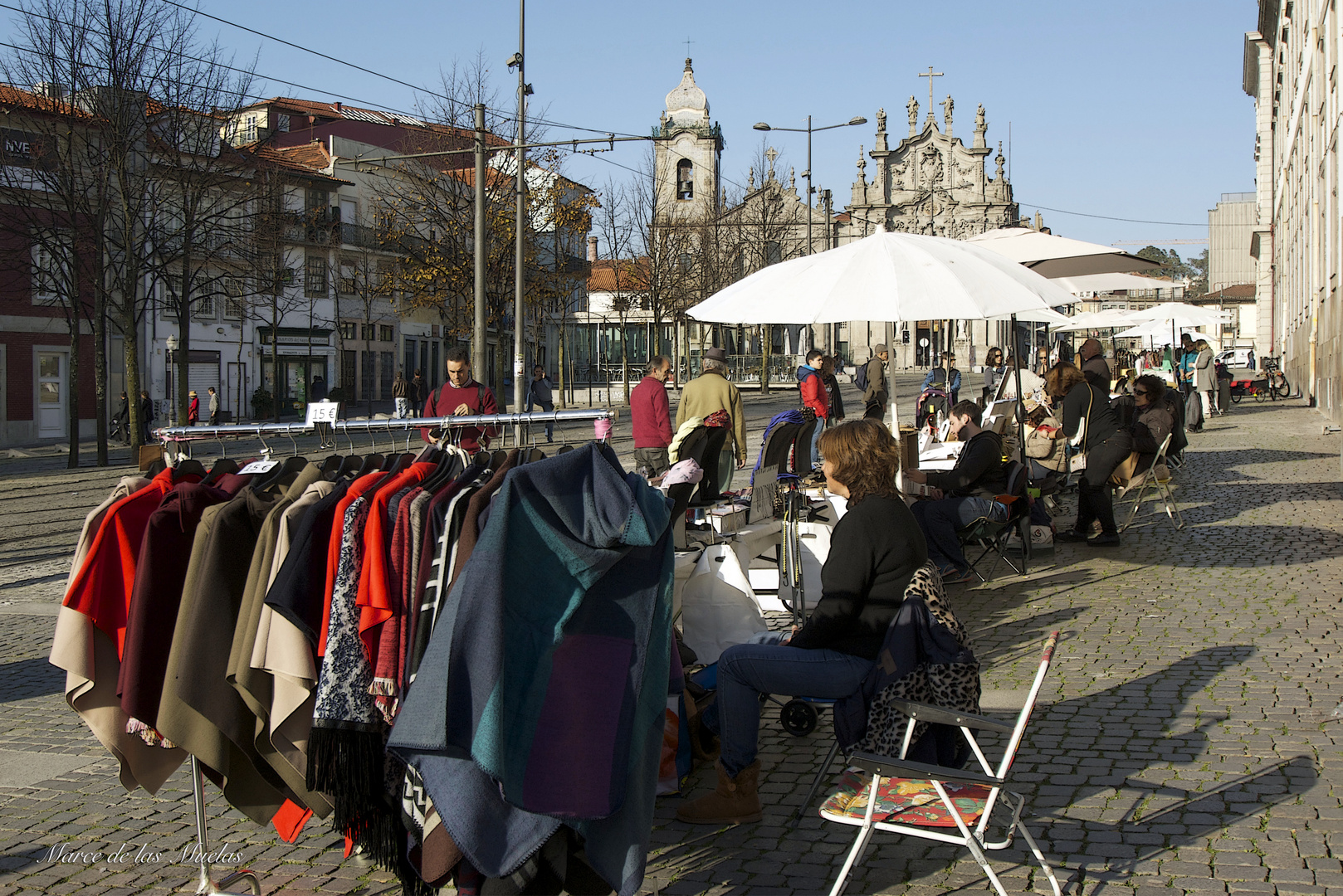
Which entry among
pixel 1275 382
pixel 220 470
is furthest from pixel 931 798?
pixel 1275 382

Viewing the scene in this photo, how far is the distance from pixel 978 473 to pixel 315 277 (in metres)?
45.4

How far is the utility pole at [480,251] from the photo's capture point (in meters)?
20.9

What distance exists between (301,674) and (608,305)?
56.9 m

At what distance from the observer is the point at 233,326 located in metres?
45.7

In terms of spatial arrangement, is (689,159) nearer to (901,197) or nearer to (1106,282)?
(901,197)

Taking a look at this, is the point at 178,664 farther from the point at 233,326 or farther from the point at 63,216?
the point at 233,326

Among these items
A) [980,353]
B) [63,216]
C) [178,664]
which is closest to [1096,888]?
[178,664]

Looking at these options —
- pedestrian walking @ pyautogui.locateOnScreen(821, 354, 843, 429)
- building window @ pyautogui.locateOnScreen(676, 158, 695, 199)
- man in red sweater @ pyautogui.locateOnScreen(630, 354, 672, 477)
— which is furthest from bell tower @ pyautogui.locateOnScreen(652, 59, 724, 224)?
man in red sweater @ pyautogui.locateOnScreen(630, 354, 672, 477)

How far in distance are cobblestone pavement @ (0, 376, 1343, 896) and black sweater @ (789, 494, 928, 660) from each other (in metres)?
0.78

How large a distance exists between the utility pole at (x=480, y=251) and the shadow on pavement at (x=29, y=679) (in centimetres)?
1342

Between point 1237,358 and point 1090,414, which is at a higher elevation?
point 1237,358

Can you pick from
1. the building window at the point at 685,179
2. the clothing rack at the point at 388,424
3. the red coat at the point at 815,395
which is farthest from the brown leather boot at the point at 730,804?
the building window at the point at 685,179

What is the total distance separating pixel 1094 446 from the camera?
34.5 ft

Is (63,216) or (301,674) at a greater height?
(63,216)
